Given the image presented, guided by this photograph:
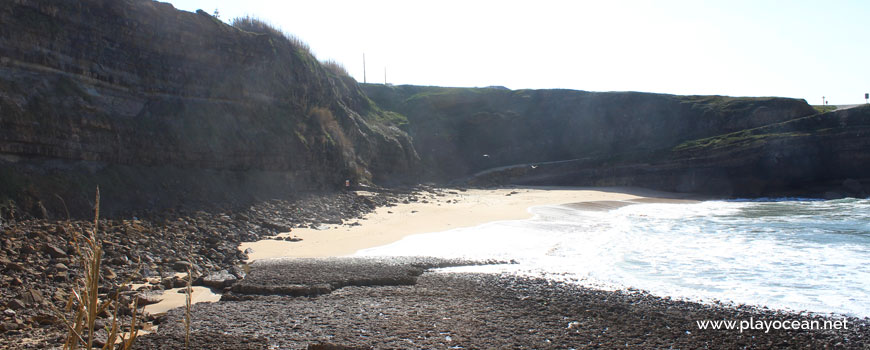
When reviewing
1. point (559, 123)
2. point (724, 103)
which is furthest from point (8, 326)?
point (724, 103)

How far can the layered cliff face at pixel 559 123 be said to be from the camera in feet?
108

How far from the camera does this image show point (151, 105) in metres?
13.4

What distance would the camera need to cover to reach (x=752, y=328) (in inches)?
219

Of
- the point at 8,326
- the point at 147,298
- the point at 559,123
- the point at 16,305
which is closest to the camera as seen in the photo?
the point at 8,326

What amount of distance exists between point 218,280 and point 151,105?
8.37m

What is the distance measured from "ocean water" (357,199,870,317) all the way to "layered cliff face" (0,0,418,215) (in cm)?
665

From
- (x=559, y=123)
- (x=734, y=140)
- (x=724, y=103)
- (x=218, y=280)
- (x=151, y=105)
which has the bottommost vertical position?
(x=218, y=280)

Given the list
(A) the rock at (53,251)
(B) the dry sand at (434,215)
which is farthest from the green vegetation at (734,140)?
(A) the rock at (53,251)

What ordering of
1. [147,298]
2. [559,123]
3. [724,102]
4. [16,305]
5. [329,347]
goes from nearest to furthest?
[329,347], [16,305], [147,298], [724,102], [559,123]

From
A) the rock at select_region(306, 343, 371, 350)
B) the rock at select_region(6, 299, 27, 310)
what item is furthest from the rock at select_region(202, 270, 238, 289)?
the rock at select_region(306, 343, 371, 350)

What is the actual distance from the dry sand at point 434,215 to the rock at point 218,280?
1547 millimetres

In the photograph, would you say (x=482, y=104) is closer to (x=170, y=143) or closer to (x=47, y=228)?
(x=170, y=143)

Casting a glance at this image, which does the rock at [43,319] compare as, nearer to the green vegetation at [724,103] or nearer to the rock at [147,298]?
the rock at [147,298]

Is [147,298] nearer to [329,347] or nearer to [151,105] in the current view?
[329,347]
